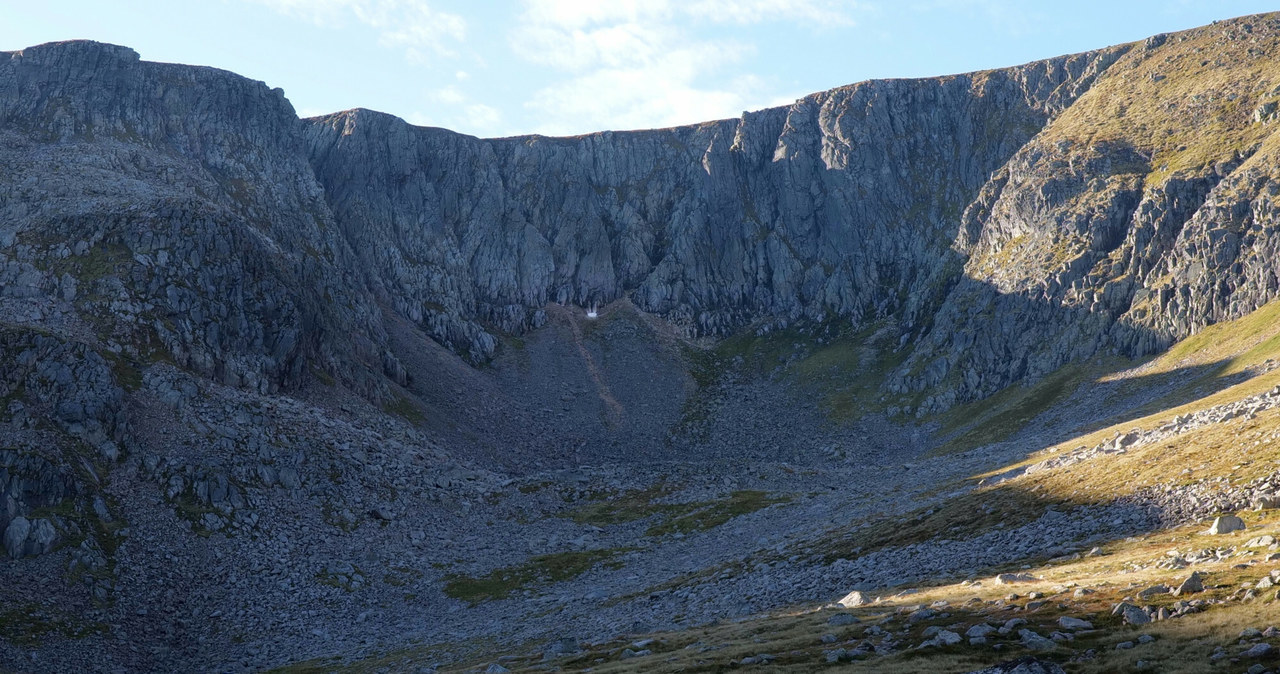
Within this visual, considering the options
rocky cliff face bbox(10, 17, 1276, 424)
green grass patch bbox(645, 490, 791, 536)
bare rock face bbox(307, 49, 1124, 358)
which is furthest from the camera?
bare rock face bbox(307, 49, 1124, 358)

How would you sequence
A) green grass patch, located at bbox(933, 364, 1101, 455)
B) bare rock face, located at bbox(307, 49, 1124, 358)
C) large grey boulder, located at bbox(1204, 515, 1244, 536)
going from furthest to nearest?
bare rock face, located at bbox(307, 49, 1124, 358) → green grass patch, located at bbox(933, 364, 1101, 455) → large grey boulder, located at bbox(1204, 515, 1244, 536)

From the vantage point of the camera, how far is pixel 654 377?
150 metres

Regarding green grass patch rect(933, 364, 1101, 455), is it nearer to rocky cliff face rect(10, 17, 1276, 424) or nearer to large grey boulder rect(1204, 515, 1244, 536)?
rocky cliff face rect(10, 17, 1276, 424)

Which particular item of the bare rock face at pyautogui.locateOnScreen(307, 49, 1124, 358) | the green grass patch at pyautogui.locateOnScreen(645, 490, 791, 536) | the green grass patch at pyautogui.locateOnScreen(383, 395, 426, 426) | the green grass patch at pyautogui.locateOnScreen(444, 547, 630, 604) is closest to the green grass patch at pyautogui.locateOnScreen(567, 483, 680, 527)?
the green grass patch at pyautogui.locateOnScreen(645, 490, 791, 536)

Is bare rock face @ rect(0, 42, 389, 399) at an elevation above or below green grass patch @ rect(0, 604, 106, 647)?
above

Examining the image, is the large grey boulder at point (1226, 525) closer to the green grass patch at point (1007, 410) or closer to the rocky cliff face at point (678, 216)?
the green grass patch at point (1007, 410)

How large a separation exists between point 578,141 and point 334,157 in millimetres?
53215

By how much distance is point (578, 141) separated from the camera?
624 feet

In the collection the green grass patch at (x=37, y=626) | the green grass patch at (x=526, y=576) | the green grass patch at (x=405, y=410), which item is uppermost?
the green grass patch at (x=405, y=410)

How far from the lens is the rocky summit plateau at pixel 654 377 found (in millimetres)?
39500

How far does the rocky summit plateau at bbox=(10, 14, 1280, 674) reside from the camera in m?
39.5

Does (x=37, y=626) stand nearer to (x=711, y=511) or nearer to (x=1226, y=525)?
(x=711, y=511)

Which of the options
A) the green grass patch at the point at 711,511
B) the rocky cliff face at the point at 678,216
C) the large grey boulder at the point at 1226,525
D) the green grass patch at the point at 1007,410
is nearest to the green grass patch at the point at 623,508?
the green grass patch at the point at 711,511

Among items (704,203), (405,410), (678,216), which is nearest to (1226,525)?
(405,410)
